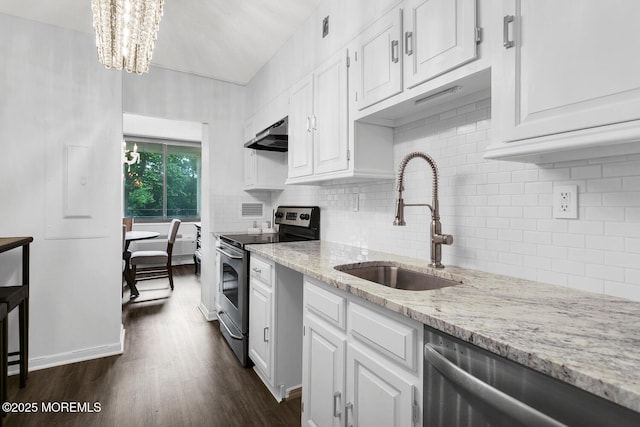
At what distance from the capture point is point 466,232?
1527mm

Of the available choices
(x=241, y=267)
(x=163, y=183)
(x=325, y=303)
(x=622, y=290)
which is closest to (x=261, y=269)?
(x=241, y=267)

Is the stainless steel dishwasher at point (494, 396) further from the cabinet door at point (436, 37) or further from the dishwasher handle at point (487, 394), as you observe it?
the cabinet door at point (436, 37)

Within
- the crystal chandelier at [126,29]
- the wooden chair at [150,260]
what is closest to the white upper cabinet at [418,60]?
the crystal chandelier at [126,29]

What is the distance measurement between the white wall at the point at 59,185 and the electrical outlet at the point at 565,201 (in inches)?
119

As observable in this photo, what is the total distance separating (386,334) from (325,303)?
0.41 metres

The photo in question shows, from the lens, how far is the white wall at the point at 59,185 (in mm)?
2355

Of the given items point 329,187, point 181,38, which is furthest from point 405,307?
point 181,38

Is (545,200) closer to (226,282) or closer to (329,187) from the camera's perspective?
(329,187)

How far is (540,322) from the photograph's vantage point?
80 cm

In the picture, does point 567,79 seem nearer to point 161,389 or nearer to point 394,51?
point 394,51

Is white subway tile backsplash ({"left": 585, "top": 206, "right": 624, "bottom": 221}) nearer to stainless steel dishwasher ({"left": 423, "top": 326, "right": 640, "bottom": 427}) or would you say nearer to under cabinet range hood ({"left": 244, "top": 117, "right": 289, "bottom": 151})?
stainless steel dishwasher ({"left": 423, "top": 326, "right": 640, "bottom": 427})

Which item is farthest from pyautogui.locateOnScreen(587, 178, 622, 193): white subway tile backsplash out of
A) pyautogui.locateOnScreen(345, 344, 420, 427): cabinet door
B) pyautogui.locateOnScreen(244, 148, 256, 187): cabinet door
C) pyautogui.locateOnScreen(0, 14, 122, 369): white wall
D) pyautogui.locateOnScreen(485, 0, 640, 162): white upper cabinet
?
pyautogui.locateOnScreen(0, 14, 122, 369): white wall

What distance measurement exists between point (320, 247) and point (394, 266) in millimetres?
715

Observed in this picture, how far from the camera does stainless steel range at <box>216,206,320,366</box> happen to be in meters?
2.38
